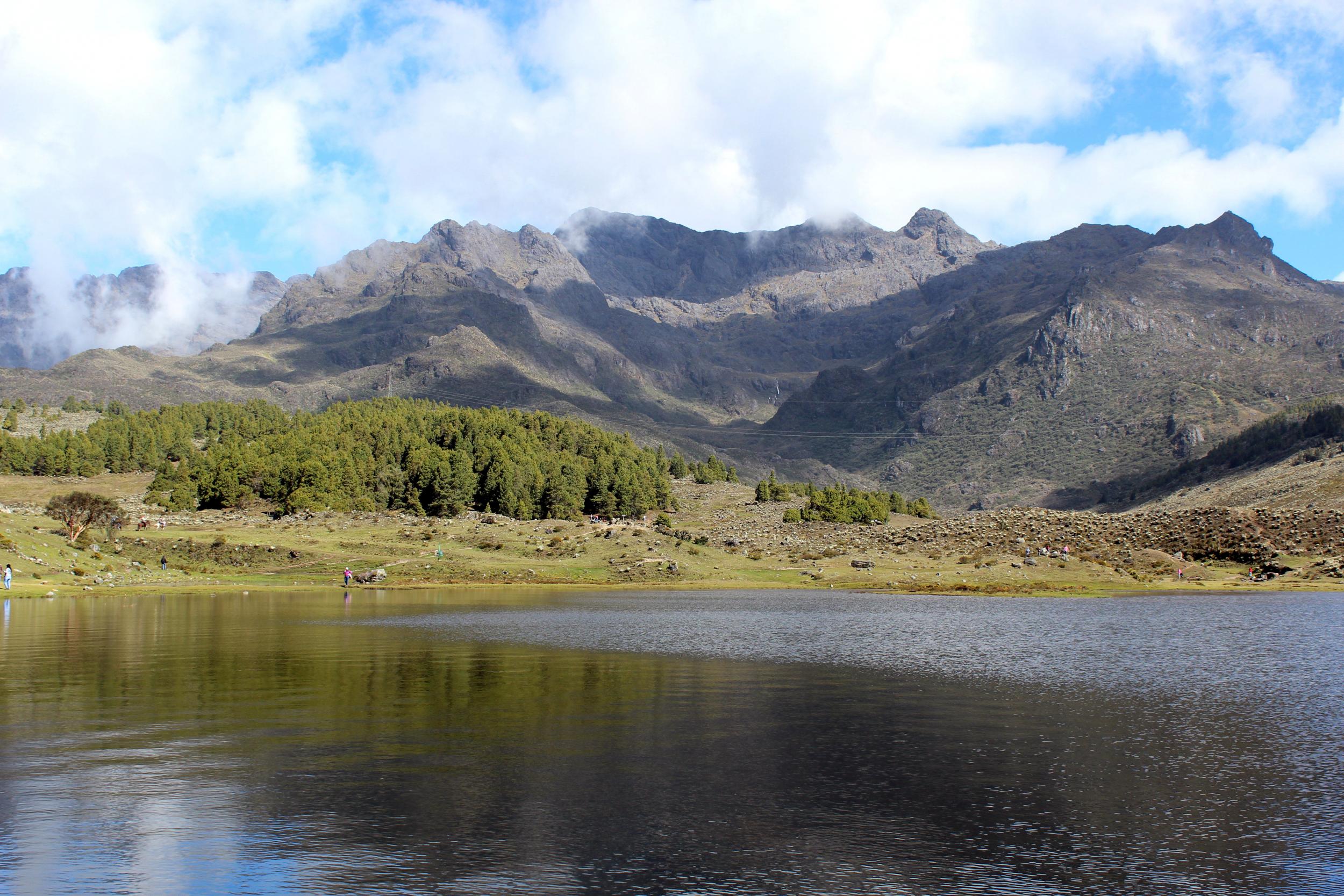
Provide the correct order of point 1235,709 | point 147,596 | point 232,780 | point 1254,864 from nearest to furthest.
Answer: point 1254,864, point 232,780, point 1235,709, point 147,596

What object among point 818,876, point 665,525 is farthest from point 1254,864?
point 665,525

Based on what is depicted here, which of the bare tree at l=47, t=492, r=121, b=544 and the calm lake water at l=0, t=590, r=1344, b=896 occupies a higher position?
the bare tree at l=47, t=492, r=121, b=544

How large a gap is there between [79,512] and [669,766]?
→ 90325 millimetres

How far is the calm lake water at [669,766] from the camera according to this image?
17.1 metres

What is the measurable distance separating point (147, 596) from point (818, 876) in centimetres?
7108

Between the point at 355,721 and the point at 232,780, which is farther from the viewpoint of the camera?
the point at 355,721

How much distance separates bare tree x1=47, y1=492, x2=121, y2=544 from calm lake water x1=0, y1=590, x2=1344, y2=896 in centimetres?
5210

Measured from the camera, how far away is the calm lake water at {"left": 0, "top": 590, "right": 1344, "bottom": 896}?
672 inches

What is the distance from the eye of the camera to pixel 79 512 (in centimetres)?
9512

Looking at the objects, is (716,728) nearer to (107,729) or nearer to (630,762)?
(630,762)

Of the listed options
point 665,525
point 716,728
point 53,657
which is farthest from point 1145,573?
point 53,657

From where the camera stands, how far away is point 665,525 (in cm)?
14662

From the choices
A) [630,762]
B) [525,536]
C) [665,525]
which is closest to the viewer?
[630,762]

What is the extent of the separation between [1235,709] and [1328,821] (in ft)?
39.5
